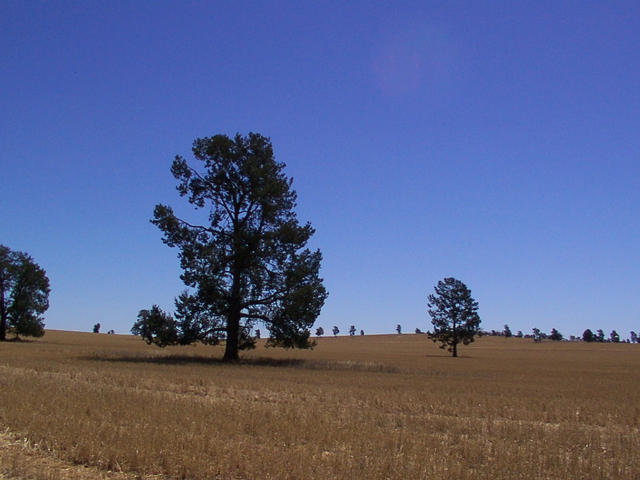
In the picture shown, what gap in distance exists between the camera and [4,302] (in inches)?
2498

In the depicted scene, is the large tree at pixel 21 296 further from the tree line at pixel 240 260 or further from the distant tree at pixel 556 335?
the distant tree at pixel 556 335

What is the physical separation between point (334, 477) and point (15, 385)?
11.1m

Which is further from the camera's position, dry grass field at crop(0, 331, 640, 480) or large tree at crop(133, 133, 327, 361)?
large tree at crop(133, 133, 327, 361)

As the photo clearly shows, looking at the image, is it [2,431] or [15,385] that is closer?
[2,431]

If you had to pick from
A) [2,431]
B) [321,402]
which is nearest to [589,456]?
[321,402]

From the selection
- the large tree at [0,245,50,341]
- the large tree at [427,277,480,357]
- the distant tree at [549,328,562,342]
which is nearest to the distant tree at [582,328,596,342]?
the distant tree at [549,328,562,342]

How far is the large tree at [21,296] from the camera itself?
208ft

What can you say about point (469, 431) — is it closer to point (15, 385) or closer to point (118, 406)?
point (118, 406)

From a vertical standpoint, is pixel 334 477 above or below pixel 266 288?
below

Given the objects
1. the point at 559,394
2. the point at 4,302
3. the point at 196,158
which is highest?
the point at 196,158

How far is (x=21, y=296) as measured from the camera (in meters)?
64.3

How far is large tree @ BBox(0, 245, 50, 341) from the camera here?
63.5 m

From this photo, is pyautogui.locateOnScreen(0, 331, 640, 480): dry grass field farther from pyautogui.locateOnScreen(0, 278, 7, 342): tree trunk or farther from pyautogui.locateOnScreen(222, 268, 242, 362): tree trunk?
pyautogui.locateOnScreen(0, 278, 7, 342): tree trunk

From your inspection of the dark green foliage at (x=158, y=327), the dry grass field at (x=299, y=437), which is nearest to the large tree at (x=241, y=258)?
the dark green foliage at (x=158, y=327)
